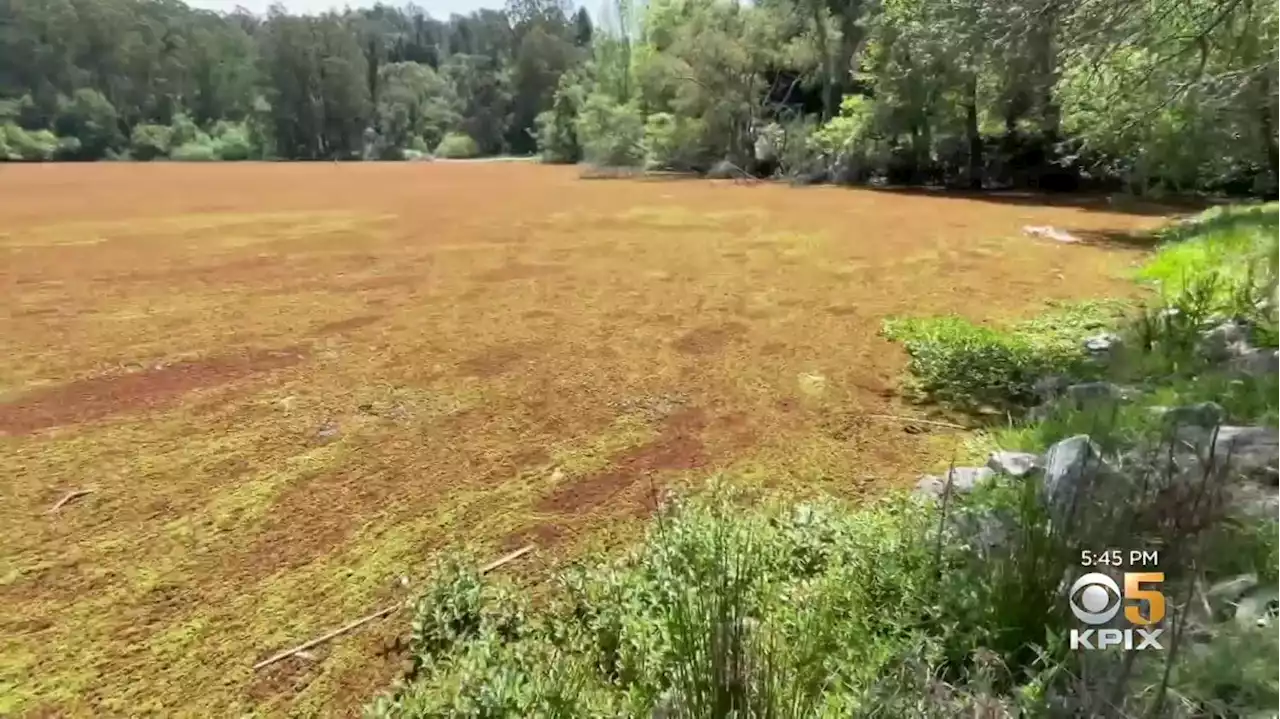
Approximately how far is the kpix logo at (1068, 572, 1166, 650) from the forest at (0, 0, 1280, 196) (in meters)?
4.25

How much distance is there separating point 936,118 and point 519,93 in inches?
1727

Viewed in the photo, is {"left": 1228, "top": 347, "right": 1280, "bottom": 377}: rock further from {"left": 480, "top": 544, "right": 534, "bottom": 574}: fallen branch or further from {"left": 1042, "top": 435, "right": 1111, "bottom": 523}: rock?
{"left": 480, "top": 544, "right": 534, "bottom": 574}: fallen branch

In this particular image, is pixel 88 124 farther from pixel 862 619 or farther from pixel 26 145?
pixel 862 619

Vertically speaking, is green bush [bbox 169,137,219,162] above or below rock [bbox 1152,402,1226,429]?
below

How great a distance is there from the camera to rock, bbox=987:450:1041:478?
3.02 m

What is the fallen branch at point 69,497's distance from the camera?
3.41 meters

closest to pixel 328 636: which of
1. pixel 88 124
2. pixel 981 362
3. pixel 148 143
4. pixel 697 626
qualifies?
pixel 697 626

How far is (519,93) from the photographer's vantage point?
59.0 meters

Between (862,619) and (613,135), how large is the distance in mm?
29910

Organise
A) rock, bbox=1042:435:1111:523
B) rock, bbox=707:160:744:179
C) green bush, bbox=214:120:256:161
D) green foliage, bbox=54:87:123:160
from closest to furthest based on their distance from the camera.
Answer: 1. rock, bbox=1042:435:1111:523
2. rock, bbox=707:160:744:179
3. green foliage, bbox=54:87:123:160
4. green bush, bbox=214:120:256:161

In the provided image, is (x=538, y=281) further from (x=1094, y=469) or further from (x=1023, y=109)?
(x=1023, y=109)

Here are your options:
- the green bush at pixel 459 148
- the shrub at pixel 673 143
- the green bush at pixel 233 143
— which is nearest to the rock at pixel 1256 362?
the shrub at pixel 673 143

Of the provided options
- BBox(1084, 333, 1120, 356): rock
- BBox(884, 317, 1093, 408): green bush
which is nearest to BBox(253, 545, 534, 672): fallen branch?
BBox(884, 317, 1093, 408): green bush

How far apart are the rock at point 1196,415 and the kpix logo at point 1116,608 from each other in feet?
3.65
